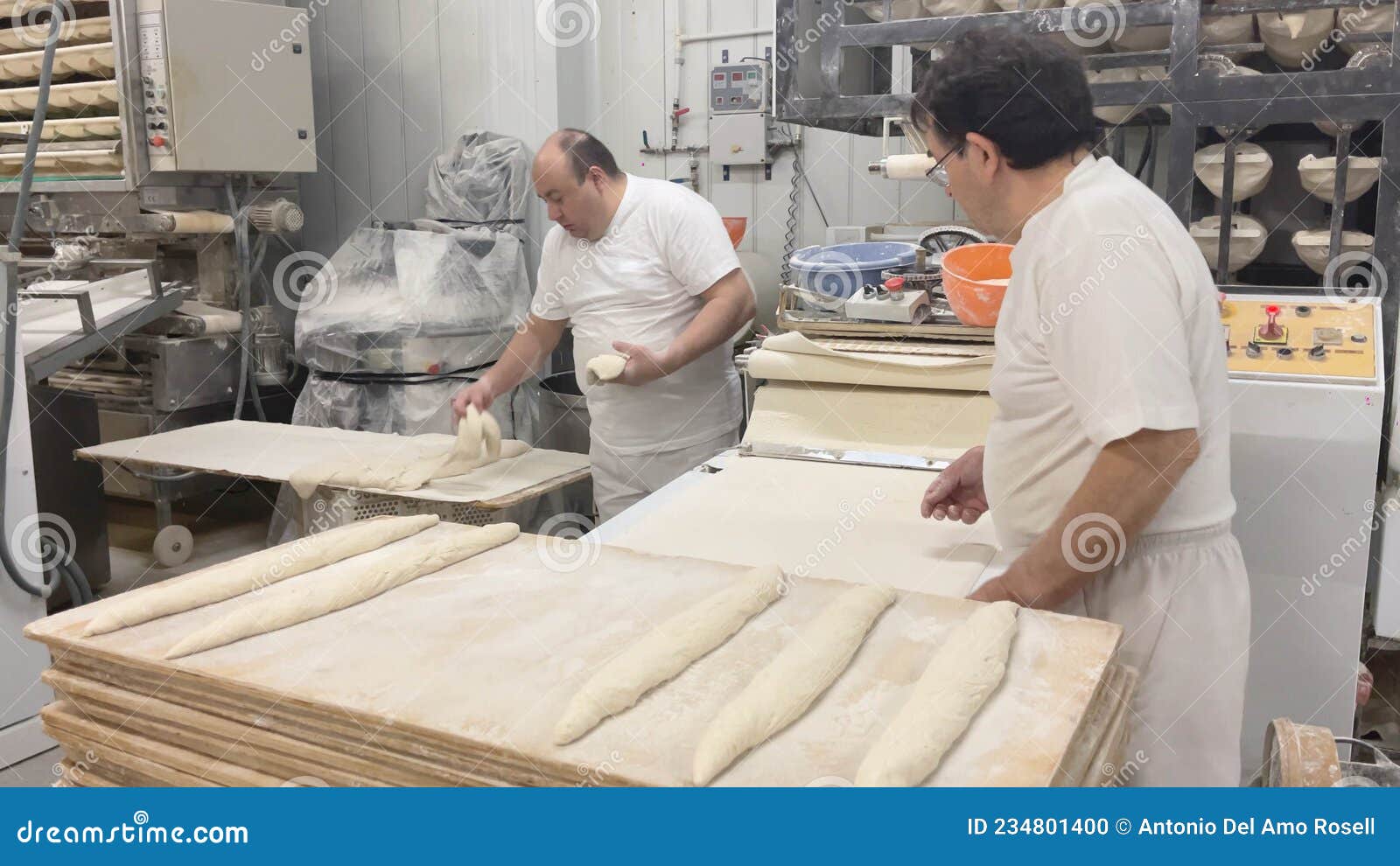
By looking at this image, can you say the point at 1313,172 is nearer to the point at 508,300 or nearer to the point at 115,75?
the point at 508,300

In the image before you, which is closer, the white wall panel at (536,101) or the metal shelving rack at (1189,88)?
the metal shelving rack at (1189,88)

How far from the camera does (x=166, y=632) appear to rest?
1187 millimetres

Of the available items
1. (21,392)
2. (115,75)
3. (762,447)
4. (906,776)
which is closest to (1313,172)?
(762,447)

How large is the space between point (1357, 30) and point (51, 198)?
4.62m

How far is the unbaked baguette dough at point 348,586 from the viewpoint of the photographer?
3.84 feet

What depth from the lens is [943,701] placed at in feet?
3.27

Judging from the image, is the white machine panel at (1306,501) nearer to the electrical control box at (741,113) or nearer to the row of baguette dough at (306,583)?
the row of baguette dough at (306,583)

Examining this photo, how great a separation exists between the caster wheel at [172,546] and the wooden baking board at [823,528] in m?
2.61

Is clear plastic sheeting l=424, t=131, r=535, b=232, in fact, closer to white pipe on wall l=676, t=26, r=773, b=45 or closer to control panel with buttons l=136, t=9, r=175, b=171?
white pipe on wall l=676, t=26, r=773, b=45

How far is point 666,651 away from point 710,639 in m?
0.08

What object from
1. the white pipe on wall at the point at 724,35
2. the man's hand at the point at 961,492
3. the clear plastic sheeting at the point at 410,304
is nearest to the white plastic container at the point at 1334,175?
the man's hand at the point at 961,492

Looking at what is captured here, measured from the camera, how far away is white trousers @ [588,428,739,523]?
118 inches
